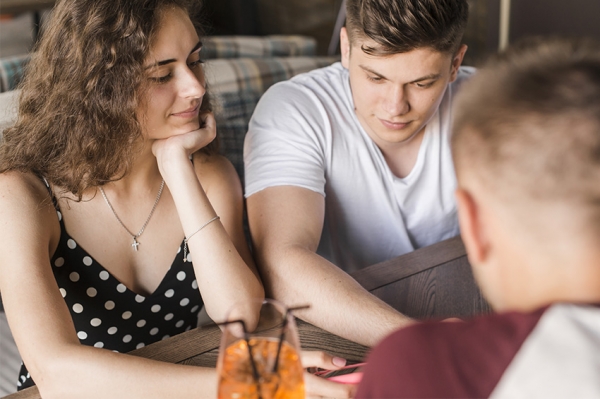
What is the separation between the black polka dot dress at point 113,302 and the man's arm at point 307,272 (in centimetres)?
23

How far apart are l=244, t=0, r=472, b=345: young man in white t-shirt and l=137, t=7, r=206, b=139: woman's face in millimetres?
258

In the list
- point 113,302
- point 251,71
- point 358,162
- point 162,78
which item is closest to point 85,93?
point 162,78

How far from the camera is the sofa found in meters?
1.74

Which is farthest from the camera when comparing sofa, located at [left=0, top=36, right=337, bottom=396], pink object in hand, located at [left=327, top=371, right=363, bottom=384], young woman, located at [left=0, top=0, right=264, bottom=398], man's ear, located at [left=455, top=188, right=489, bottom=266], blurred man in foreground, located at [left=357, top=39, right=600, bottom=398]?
sofa, located at [left=0, top=36, right=337, bottom=396]

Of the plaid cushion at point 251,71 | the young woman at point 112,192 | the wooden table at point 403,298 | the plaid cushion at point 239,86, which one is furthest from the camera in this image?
the plaid cushion at point 251,71

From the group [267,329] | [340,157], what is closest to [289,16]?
[340,157]

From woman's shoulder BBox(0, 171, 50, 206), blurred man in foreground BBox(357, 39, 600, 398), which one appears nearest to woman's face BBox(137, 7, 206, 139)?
woman's shoulder BBox(0, 171, 50, 206)

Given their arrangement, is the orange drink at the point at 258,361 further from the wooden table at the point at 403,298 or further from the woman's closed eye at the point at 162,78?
the woman's closed eye at the point at 162,78

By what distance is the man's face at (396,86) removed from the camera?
4.83 feet

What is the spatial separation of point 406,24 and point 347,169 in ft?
1.36

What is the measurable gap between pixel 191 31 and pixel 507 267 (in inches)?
38.4

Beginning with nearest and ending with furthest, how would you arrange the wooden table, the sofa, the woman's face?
the wooden table → the woman's face → the sofa

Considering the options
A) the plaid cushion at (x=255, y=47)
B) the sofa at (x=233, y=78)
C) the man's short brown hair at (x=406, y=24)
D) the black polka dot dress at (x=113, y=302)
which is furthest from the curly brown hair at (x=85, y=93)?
the plaid cushion at (x=255, y=47)

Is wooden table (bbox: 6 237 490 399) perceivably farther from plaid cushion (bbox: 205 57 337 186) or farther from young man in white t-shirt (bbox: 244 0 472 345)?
plaid cushion (bbox: 205 57 337 186)
